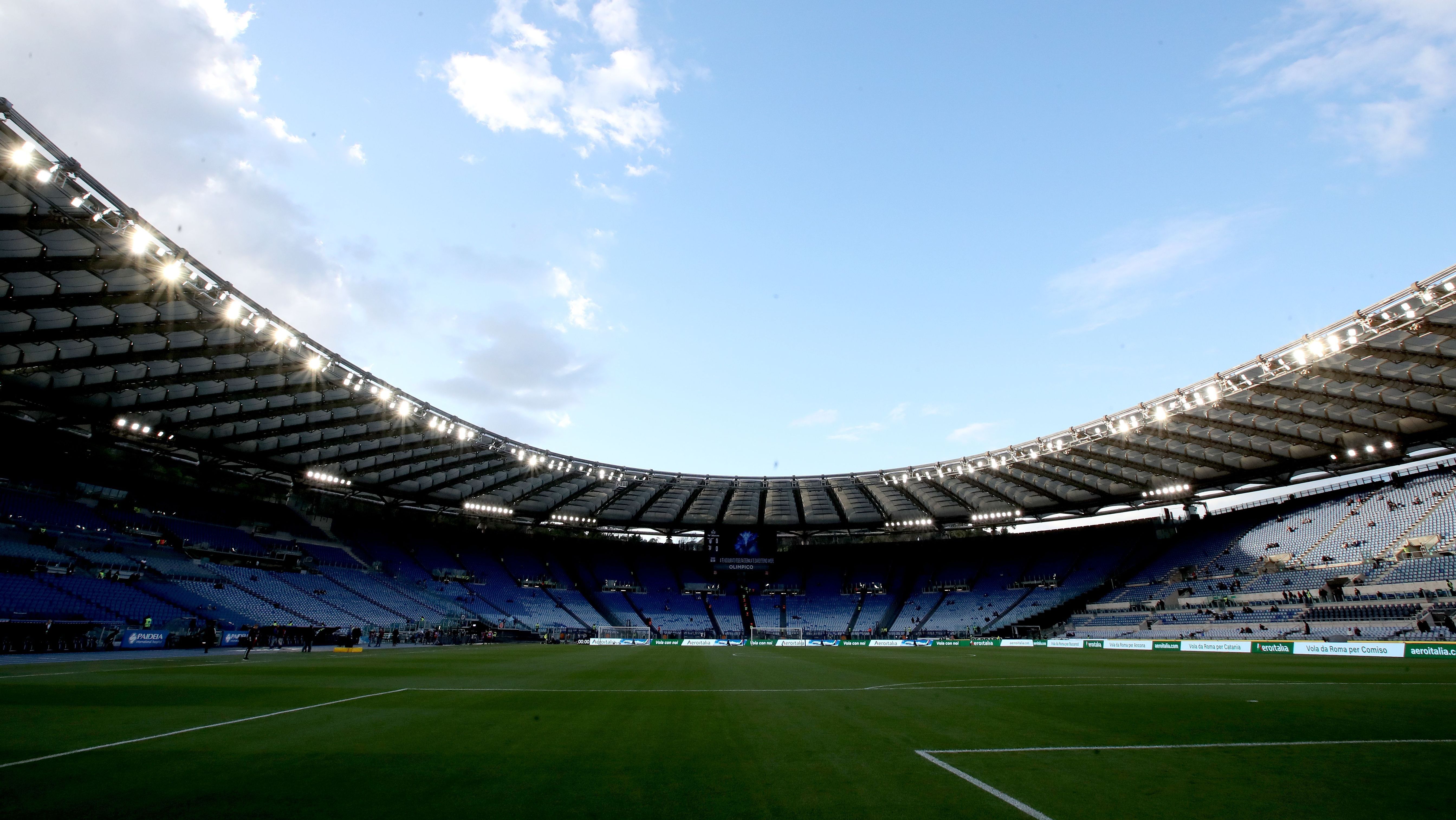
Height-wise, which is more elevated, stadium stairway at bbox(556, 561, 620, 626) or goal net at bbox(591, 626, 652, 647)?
stadium stairway at bbox(556, 561, 620, 626)

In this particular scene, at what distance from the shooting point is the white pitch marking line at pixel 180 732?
6.77m

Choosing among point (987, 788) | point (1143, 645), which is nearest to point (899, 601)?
point (1143, 645)

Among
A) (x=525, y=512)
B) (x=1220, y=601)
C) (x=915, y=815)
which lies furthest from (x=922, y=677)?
(x=525, y=512)

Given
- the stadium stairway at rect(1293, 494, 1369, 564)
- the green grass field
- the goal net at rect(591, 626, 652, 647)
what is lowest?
the goal net at rect(591, 626, 652, 647)

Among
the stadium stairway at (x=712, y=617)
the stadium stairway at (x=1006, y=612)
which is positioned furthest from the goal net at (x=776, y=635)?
the stadium stairway at (x=1006, y=612)

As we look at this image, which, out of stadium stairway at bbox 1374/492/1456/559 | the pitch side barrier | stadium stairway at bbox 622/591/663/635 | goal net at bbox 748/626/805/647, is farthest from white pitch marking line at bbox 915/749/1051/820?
stadium stairway at bbox 622/591/663/635

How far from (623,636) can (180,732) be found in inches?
2023

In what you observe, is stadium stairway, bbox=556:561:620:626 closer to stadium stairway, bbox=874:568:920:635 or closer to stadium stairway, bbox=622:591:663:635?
stadium stairway, bbox=622:591:663:635

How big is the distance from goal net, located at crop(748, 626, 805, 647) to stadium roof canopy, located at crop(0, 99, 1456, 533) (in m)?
11.3

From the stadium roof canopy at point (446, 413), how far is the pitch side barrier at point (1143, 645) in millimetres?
11084

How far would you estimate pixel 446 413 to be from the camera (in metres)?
38.0

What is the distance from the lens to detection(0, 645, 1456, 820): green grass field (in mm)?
5309

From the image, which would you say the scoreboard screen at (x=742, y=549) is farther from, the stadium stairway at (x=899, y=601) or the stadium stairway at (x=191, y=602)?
the stadium stairway at (x=191, y=602)

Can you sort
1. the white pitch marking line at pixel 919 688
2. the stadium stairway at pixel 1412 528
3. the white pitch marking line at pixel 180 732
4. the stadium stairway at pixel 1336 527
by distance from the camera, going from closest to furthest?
the white pitch marking line at pixel 180 732, the white pitch marking line at pixel 919 688, the stadium stairway at pixel 1412 528, the stadium stairway at pixel 1336 527
